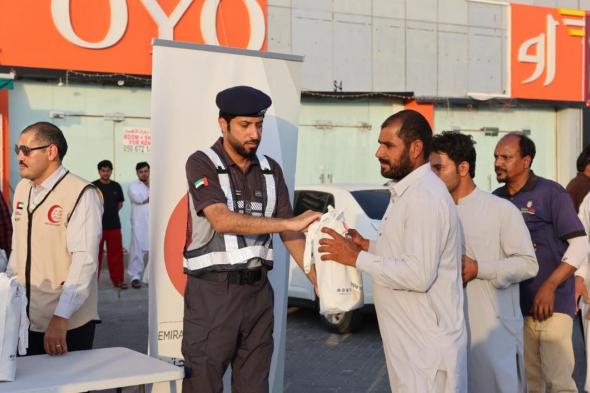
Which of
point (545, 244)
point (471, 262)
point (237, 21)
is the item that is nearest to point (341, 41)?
point (237, 21)

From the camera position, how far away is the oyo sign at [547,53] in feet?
68.7

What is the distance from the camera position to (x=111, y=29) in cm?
1709

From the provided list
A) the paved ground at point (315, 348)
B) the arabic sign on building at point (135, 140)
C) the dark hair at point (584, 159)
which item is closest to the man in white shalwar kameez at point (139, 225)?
the paved ground at point (315, 348)

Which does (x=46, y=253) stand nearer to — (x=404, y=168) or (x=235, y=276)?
(x=235, y=276)

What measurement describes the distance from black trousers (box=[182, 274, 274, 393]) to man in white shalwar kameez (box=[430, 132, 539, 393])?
1.20 metres

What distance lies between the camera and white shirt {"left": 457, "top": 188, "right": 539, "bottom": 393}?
5.14 metres

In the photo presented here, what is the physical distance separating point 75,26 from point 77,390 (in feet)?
44.6

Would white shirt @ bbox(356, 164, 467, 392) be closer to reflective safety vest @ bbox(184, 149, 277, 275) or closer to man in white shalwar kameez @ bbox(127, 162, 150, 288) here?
reflective safety vest @ bbox(184, 149, 277, 275)

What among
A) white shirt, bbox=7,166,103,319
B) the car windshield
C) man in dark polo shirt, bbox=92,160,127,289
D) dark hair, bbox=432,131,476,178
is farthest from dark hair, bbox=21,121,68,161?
man in dark polo shirt, bbox=92,160,127,289

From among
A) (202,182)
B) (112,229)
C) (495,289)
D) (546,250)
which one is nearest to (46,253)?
(202,182)

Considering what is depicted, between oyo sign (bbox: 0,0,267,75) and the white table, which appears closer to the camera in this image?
the white table

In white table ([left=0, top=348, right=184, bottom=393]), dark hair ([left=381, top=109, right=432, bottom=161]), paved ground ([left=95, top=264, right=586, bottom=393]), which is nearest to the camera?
white table ([left=0, top=348, right=184, bottom=393])

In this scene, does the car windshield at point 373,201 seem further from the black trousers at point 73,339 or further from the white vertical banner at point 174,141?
the black trousers at point 73,339

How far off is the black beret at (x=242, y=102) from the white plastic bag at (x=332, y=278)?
674 millimetres
